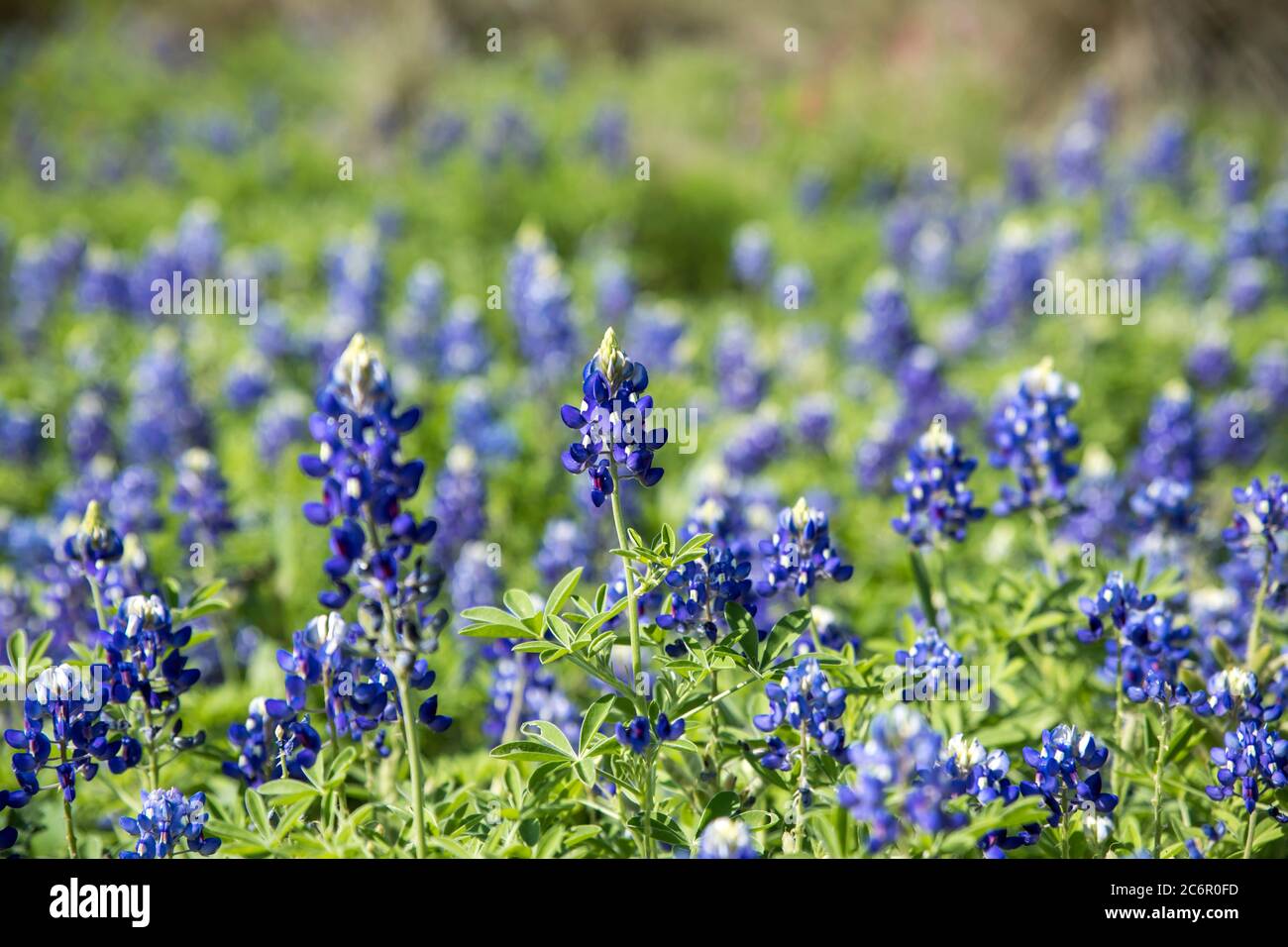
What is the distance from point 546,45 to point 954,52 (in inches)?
200

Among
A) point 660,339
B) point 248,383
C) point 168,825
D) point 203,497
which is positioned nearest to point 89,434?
point 248,383

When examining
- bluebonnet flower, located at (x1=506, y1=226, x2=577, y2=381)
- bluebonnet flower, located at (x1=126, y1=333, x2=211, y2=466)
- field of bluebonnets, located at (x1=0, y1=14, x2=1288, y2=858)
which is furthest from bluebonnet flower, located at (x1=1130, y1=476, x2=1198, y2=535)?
bluebonnet flower, located at (x1=126, y1=333, x2=211, y2=466)

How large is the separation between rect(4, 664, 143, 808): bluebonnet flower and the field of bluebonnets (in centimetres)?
1

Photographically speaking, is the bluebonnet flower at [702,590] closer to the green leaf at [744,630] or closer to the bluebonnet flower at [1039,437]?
the green leaf at [744,630]

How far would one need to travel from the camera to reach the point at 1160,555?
10.5 feet

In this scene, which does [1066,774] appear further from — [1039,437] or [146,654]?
[146,654]

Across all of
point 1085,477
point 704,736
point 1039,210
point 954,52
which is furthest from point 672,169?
point 704,736

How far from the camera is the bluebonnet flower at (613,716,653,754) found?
1.92 meters

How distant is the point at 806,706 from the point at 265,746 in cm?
100

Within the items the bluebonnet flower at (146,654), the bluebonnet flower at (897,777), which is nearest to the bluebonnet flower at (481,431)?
the bluebonnet flower at (146,654)

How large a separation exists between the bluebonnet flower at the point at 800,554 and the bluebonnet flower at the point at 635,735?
49cm

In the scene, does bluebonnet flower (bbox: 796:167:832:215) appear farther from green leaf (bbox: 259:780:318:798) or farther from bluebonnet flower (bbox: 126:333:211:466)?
green leaf (bbox: 259:780:318:798)

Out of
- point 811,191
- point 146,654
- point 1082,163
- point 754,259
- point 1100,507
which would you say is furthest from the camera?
point 811,191

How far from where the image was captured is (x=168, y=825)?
207 centimetres
